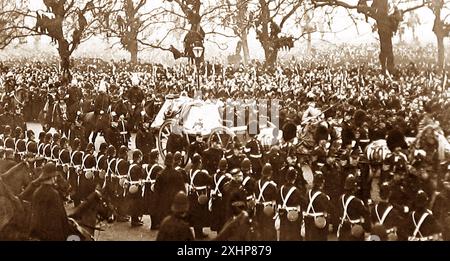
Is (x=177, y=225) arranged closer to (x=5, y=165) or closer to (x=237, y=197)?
(x=237, y=197)

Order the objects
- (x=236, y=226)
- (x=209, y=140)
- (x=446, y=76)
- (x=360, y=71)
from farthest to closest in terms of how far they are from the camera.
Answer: (x=360, y=71)
(x=446, y=76)
(x=209, y=140)
(x=236, y=226)

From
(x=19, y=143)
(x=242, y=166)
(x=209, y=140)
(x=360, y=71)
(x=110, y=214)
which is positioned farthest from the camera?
(x=360, y=71)

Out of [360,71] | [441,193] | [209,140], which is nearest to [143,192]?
[209,140]

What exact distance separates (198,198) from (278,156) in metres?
1.85

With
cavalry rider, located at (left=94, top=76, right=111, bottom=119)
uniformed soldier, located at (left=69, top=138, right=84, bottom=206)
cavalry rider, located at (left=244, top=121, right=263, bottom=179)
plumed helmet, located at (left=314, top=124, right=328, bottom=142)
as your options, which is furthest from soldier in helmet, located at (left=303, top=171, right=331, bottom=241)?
cavalry rider, located at (left=94, top=76, right=111, bottom=119)

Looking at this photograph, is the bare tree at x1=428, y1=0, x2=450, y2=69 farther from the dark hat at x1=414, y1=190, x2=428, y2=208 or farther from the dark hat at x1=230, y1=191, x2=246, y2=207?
the dark hat at x1=230, y1=191, x2=246, y2=207

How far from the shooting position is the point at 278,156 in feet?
32.1

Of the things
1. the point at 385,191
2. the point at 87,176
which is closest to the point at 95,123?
the point at 87,176

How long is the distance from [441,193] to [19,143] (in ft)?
25.3

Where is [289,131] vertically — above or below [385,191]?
above

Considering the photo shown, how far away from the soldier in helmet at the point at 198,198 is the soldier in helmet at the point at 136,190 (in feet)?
3.02

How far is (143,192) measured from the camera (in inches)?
365
